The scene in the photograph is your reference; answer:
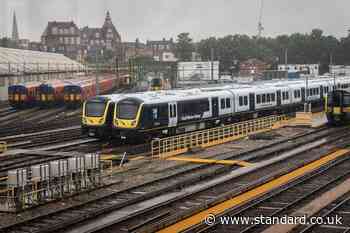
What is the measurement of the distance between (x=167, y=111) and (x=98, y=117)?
155 inches

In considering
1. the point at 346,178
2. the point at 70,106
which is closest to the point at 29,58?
the point at 70,106

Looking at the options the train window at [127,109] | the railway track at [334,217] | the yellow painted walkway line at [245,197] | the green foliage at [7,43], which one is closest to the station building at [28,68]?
Answer: the green foliage at [7,43]

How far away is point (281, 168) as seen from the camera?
2627 centimetres

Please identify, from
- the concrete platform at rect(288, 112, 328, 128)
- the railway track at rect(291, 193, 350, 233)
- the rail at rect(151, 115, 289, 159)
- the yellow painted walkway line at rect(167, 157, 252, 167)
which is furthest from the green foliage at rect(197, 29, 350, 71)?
the railway track at rect(291, 193, 350, 233)

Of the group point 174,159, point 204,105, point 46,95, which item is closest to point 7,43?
point 46,95

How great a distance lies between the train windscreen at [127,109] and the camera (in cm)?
3203

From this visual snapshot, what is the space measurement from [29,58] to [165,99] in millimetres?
55950

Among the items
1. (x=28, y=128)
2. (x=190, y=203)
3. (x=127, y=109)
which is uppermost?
(x=127, y=109)

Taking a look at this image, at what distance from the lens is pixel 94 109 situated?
34.0m

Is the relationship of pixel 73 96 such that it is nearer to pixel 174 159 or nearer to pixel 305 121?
pixel 305 121

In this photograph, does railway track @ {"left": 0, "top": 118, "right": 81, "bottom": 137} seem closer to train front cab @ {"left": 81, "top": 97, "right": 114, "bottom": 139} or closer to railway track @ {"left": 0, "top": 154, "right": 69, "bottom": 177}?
train front cab @ {"left": 81, "top": 97, "right": 114, "bottom": 139}

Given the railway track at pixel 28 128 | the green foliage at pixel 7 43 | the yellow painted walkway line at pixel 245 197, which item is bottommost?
the yellow painted walkway line at pixel 245 197

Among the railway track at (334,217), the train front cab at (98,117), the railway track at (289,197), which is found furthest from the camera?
the train front cab at (98,117)

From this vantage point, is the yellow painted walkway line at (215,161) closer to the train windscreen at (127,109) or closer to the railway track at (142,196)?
the railway track at (142,196)
